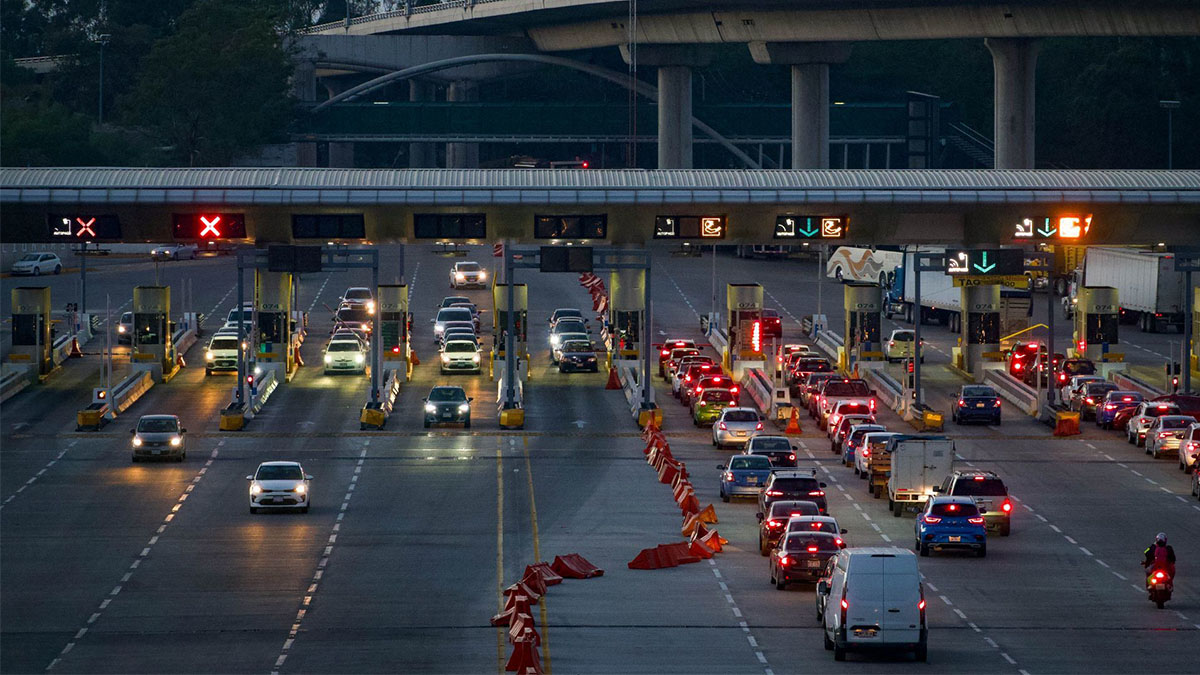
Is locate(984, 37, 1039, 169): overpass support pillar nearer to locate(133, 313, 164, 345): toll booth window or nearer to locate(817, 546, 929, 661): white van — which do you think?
locate(133, 313, 164, 345): toll booth window

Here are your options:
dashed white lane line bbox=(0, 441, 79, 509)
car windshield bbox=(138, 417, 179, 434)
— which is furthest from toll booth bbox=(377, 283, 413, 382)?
car windshield bbox=(138, 417, 179, 434)

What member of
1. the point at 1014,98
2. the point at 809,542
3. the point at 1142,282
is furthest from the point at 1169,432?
the point at 1014,98

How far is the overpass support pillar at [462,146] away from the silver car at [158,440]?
99519 millimetres

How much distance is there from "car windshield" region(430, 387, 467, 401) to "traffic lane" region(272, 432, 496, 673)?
5.50 meters

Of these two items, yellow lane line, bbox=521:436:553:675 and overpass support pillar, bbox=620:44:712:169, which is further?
overpass support pillar, bbox=620:44:712:169

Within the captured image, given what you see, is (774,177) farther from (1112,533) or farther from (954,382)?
(1112,533)

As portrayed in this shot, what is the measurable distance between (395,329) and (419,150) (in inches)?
→ 3240

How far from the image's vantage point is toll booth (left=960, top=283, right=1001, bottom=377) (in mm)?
78938

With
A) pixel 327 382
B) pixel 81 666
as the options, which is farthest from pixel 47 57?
pixel 81 666

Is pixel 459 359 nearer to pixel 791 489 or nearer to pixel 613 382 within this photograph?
pixel 613 382

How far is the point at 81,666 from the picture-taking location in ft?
105

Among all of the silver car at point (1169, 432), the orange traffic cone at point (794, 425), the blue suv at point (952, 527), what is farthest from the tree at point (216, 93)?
the blue suv at point (952, 527)

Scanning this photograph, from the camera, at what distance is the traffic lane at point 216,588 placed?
3262 centimetres

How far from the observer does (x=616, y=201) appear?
63.8 meters
